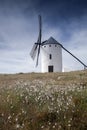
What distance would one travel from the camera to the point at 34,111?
1076 cm

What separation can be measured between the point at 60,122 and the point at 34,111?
47.9 inches

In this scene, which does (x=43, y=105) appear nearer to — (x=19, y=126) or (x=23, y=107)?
(x=23, y=107)

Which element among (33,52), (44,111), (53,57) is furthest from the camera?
Answer: (33,52)

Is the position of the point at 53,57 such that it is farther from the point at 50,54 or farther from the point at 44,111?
the point at 44,111

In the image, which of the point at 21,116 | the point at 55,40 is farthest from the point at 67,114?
the point at 55,40

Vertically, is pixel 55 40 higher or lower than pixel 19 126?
higher

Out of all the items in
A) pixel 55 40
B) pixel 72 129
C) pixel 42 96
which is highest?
pixel 55 40

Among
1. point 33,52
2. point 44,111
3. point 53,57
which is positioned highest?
point 33,52

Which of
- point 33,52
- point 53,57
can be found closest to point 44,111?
point 53,57

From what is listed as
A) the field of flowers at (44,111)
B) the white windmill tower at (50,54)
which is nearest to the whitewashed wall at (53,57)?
the white windmill tower at (50,54)

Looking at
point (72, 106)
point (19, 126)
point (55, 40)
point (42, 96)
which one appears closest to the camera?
point (19, 126)

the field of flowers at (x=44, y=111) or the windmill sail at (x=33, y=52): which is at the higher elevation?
the windmill sail at (x=33, y=52)

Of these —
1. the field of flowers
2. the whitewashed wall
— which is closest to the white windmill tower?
the whitewashed wall

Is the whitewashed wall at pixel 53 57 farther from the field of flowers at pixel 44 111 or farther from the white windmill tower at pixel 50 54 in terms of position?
the field of flowers at pixel 44 111
